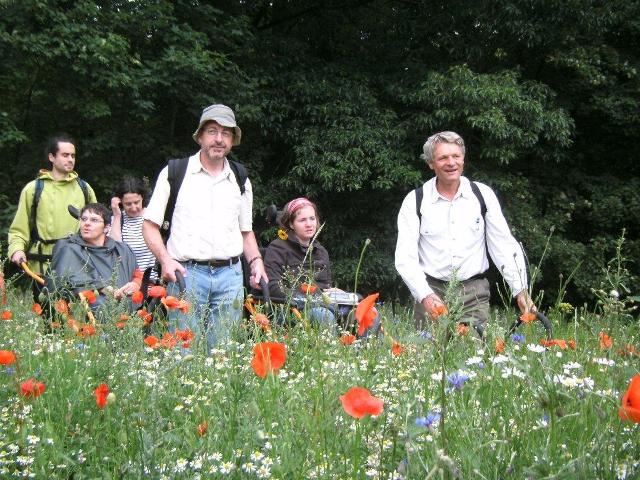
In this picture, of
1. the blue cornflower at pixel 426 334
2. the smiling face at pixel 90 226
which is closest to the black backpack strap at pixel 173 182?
the smiling face at pixel 90 226

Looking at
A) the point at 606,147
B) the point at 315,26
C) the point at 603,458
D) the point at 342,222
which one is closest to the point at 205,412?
the point at 603,458

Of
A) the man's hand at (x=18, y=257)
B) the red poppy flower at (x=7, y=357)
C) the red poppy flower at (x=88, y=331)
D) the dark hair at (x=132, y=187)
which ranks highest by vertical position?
the dark hair at (x=132, y=187)

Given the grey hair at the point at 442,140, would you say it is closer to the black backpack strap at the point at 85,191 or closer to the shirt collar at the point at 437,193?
the shirt collar at the point at 437,193

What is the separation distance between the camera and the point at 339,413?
179cm

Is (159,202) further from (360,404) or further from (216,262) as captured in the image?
(360,404)

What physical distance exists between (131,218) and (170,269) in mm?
2031

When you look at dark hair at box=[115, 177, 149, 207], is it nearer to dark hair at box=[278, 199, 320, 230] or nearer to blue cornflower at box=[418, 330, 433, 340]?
dark hair at box=[278, 199, 320, 230]

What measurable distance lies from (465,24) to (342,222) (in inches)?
177

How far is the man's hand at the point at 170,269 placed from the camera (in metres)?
4.31

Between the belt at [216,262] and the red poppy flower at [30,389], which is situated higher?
the red poppy flower at [30,389]

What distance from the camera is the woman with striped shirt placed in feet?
20.1

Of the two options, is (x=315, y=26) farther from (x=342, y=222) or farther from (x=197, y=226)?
(x=197, y=226)

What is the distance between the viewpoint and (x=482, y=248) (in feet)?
15.2

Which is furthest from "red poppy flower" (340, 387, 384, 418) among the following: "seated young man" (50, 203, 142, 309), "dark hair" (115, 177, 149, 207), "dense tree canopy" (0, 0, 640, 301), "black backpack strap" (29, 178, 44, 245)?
"dense tree canopy" (0, 0, 640, 301)
